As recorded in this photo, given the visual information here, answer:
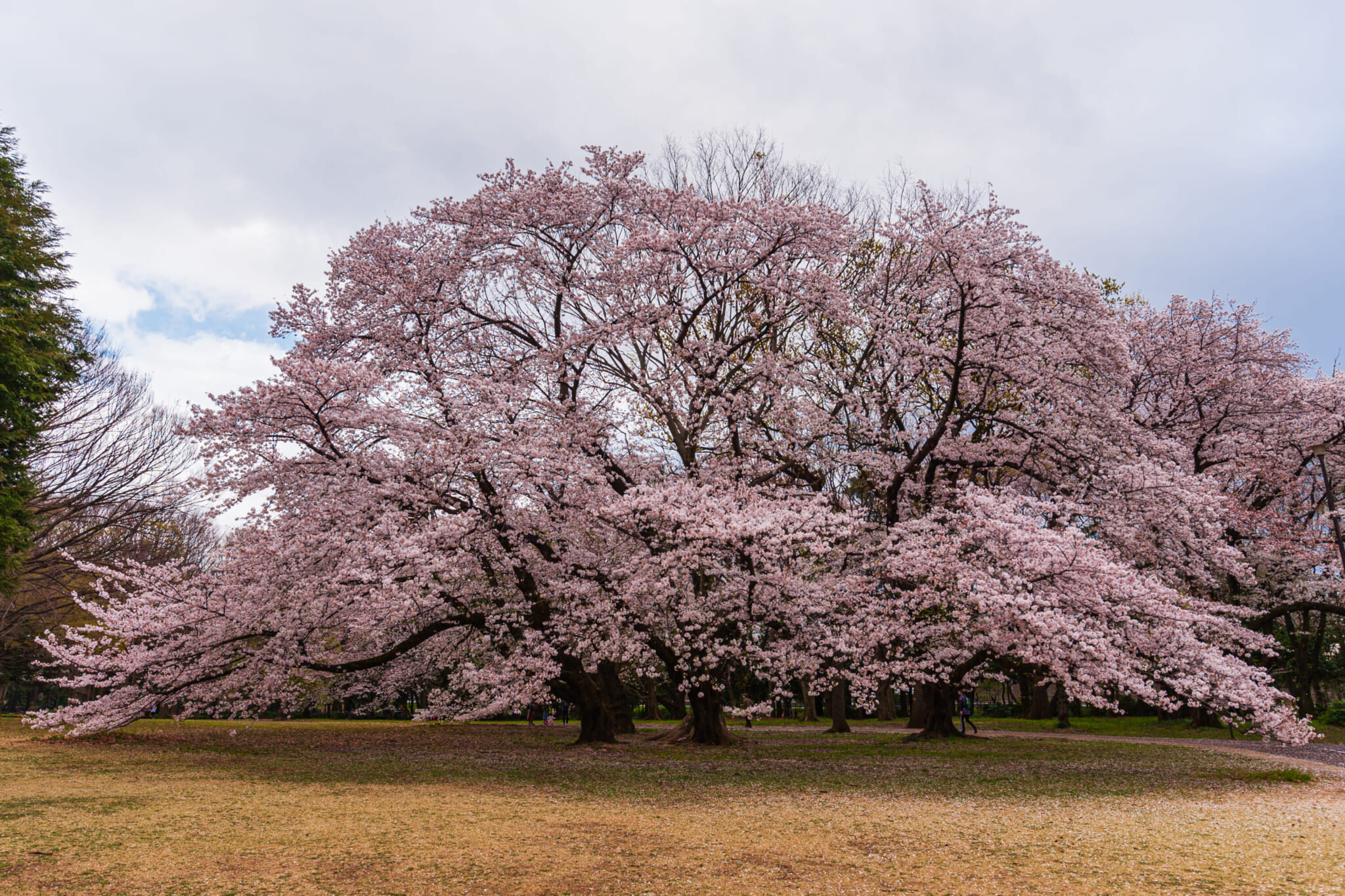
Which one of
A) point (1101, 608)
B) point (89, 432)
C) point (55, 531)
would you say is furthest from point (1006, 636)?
point (55, 531)

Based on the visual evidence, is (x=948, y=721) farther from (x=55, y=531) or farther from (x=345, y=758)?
(x=55, y=531)

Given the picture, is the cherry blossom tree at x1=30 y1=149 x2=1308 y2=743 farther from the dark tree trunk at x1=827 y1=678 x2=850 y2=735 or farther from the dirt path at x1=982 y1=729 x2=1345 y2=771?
the dark tree trunk at x1=827 y1=678 x2=850 y2=735

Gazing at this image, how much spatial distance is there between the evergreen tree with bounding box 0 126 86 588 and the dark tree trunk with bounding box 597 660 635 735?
659 inches

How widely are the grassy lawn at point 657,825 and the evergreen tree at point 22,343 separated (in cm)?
825

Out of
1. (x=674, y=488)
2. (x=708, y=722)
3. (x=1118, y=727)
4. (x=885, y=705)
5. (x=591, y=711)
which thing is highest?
(x=674, y=488)

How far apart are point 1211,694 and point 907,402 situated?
10.1 m

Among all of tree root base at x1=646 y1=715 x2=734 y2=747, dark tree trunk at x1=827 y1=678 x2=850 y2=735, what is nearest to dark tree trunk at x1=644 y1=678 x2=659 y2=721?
dark tree trunk at x1=827 y1=678 x2=850 y2=735

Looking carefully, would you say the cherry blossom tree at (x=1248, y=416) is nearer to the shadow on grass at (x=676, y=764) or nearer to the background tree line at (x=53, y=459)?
the shadow on grass at (x=676, y=764)

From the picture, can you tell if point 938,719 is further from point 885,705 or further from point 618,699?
point 885,705

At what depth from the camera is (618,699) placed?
28.3 meters

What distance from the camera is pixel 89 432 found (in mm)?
28734

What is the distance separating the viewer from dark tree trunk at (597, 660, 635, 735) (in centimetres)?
2580

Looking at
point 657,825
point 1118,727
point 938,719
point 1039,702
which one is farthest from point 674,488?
point 1039,702

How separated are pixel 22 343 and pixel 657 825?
22134 millimetres
